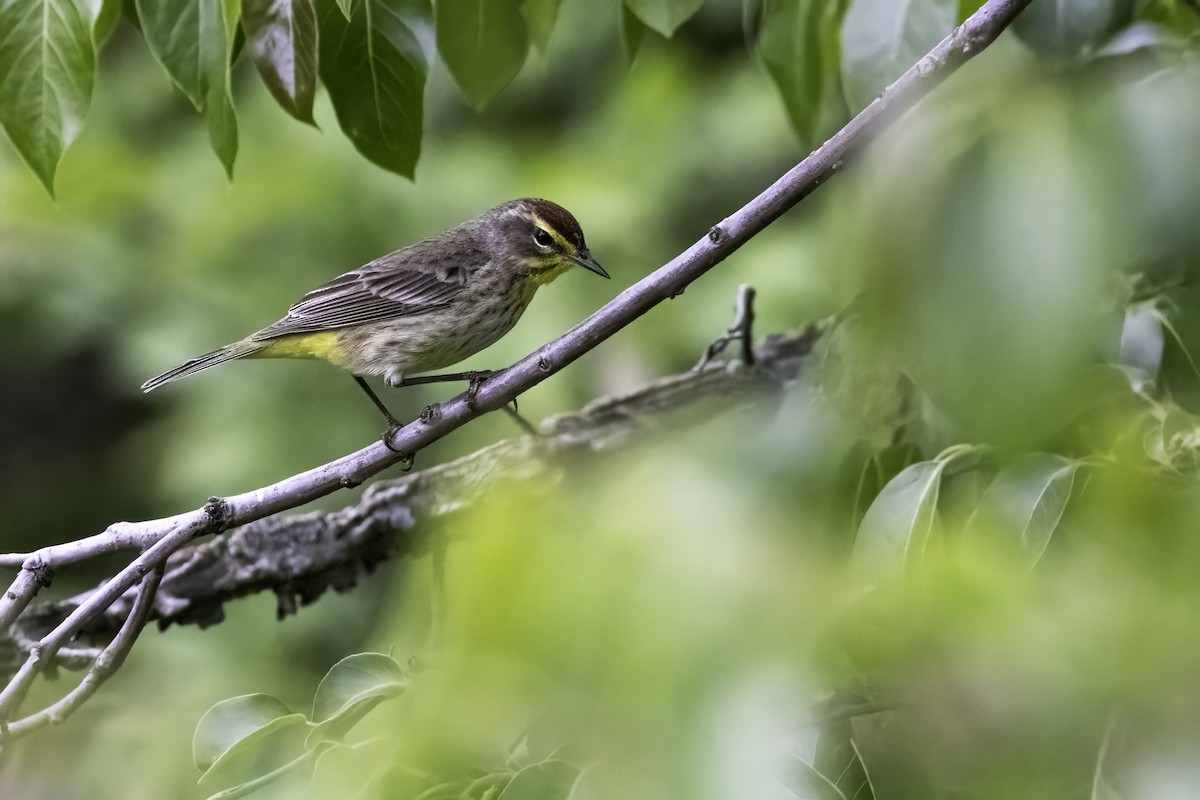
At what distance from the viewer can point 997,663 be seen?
2.36 ft

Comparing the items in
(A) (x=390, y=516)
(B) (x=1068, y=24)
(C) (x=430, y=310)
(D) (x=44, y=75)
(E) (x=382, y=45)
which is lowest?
(A) (x=390, y=516)

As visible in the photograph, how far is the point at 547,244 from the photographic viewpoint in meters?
2.37

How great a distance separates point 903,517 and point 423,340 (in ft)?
4.16

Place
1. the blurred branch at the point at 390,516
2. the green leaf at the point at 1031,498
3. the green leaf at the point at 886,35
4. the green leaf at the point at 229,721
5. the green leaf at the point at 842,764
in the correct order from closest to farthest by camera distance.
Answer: the green leaf at the point at 842,764 → the green leaf at the point at 1031,498 → the green leaf at the point at 229,721 → the green leaf at the point at 886,35 → the blurred branch at the point at 390,516

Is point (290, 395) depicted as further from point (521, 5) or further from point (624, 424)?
point (521, 5)

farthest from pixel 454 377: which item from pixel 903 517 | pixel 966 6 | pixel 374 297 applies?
pixel 966 6

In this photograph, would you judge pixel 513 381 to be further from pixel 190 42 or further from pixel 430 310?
pixel 430 310

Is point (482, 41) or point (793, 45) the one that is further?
point (793, 45)

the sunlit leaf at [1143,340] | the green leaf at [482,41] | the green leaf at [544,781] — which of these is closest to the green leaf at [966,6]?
the sunlit leaf at [1143,340]

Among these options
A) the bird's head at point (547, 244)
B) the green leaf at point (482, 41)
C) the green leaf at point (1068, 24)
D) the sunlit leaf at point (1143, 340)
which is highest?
the green leaf at point (482, 41)

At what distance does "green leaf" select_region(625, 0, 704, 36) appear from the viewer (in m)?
1.52

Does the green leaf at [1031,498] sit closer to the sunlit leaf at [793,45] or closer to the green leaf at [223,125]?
the sunlit leaf at [793,45]

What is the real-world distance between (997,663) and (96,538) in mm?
1249

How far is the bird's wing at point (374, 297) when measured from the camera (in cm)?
239
